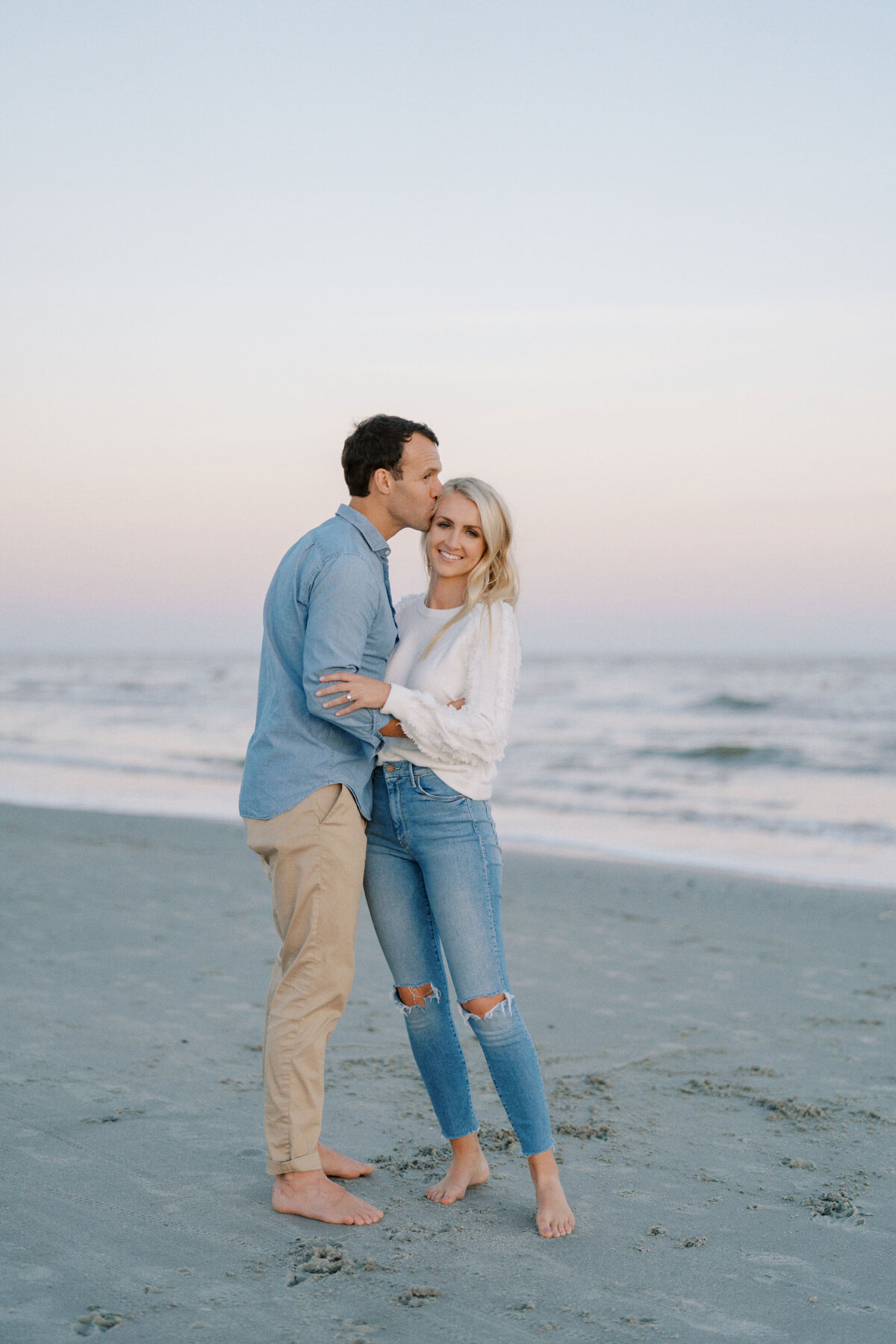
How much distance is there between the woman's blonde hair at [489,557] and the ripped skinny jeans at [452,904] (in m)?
0.42

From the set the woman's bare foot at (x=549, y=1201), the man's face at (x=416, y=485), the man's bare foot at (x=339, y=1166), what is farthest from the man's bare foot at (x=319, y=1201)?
the man's face at (x=416, y=485)

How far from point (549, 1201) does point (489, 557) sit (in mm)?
1713

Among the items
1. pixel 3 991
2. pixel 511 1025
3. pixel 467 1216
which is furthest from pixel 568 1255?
pixel 3 991

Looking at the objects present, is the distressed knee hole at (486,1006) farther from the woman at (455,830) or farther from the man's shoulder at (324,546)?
the man's shoulder at (324,546)

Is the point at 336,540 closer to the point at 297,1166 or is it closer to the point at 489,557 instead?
the point at 489,557

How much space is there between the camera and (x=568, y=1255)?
2631 millimetres

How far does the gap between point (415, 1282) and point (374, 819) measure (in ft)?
3.71

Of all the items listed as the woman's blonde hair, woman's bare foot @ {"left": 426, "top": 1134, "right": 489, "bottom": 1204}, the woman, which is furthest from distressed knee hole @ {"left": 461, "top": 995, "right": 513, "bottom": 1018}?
the woman's blonde hair

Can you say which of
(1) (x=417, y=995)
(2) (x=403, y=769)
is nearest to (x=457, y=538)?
(2) (x=403, y=769)

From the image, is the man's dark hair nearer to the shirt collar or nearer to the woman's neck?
the shirt collar

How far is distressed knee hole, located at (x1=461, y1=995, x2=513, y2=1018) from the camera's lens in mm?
2793

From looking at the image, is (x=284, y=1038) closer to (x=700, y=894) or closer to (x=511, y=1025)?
(x=511, y=1025)

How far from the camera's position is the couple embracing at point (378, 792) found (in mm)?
2762

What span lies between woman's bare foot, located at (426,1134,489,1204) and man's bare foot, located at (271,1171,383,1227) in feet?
0.71
